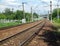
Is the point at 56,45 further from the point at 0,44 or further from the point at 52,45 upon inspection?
the point at 0,44

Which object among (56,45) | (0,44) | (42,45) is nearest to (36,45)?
(42,45)

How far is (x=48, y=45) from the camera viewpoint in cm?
1433

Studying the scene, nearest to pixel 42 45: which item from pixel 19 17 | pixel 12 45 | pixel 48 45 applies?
pixel 48 45

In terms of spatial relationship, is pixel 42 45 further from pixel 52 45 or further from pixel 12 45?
pixel 12 45

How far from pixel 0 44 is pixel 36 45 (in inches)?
102

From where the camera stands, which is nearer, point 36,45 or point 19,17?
point 36,45

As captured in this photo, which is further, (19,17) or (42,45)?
(19,17)

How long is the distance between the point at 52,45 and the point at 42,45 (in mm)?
803

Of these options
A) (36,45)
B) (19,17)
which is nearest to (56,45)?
(36,45)

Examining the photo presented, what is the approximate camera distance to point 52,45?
46.2ft

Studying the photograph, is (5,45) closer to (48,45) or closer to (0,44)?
(0,44)

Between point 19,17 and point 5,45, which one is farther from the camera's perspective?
point 19,17

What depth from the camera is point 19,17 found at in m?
101

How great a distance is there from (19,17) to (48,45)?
87.4 meters
